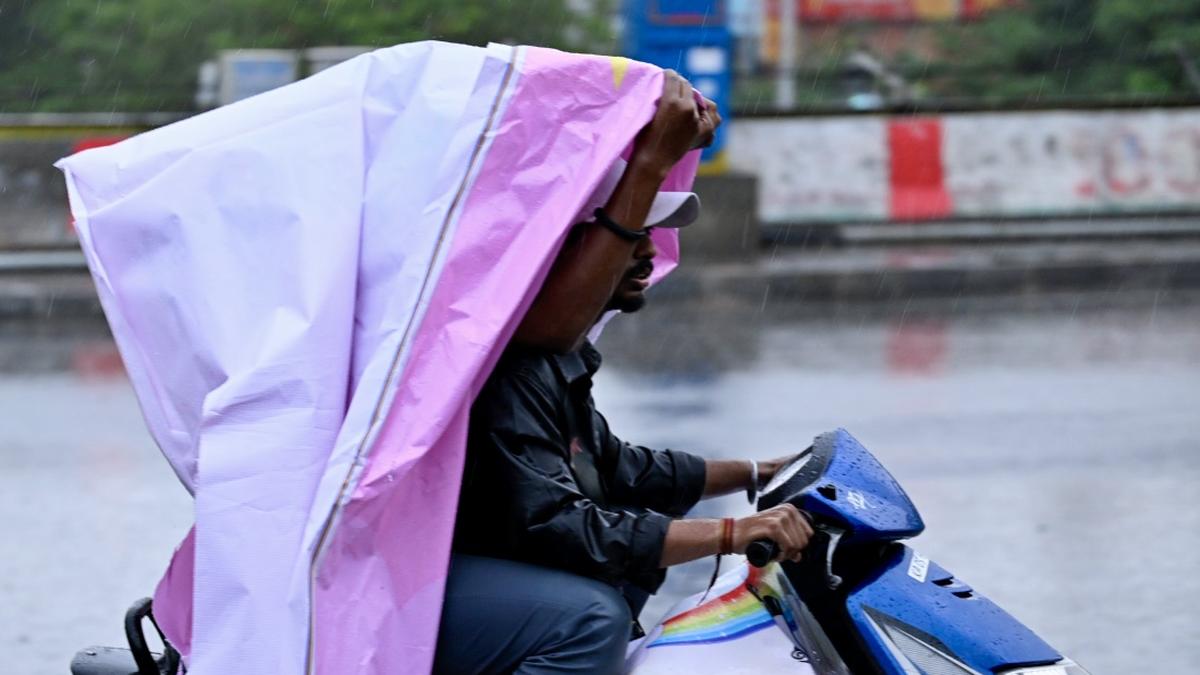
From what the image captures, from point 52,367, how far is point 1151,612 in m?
6.90

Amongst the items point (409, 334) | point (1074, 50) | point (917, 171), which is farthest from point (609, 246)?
point (1074, 50)

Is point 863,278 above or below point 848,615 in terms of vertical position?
below

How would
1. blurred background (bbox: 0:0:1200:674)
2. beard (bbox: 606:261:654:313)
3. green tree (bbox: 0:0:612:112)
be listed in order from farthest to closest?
green tree (bbox: 0:0:612:112) → blurred background (bbox: 0:0:1200:674) → beard (bbox: 606:261:654:313)

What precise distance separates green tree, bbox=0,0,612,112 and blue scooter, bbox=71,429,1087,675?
15.4 m

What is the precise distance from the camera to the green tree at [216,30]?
17.9 metres

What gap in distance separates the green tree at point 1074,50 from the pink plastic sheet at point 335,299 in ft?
46.5

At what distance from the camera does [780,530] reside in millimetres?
2488

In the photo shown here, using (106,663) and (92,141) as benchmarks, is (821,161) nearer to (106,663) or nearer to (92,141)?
(92,141)

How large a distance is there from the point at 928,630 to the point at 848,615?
0.41ft

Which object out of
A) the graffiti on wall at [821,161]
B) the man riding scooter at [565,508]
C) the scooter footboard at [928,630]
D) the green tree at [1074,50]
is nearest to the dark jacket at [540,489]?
the man riding scooter at [565,508]

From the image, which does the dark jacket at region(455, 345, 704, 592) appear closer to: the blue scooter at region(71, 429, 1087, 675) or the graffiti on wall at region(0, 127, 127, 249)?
the blue scooter at region(71, 429, 1087, 675)

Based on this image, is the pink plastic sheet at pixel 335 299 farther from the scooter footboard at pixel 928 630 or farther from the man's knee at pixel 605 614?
the scooter footboard at pixel 928 630

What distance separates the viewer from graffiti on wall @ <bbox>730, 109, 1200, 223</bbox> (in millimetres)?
14312

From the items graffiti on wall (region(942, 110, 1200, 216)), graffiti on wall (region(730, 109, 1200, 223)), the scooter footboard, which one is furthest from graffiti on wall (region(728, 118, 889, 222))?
the scooter footboard
